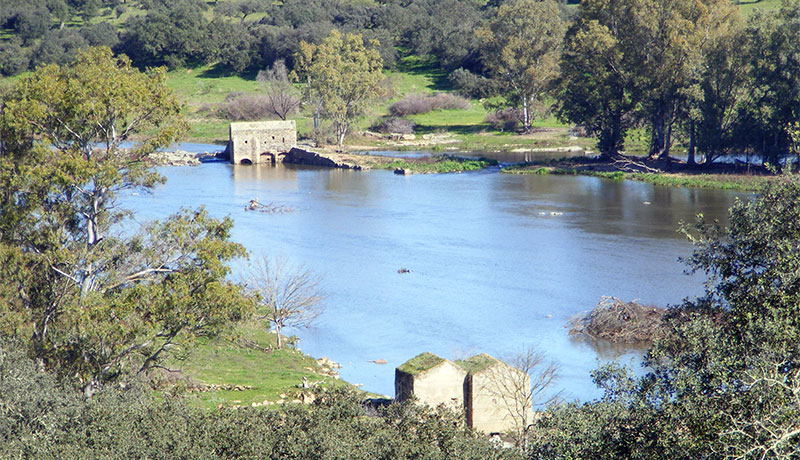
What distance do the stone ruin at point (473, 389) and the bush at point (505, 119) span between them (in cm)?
6884

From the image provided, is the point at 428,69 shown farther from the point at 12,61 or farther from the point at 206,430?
the point at 206,430

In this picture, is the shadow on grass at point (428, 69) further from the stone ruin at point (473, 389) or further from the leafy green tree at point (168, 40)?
the stone ruin at point (473, 389)

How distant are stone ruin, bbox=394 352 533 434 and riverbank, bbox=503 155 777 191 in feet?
122

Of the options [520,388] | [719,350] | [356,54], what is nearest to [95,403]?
[520,388]

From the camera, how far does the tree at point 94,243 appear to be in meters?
21.6

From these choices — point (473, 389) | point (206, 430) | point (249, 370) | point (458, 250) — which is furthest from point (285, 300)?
point (206, 430)

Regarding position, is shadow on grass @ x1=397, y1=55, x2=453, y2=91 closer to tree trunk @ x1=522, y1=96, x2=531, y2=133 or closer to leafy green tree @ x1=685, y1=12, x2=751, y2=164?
tree trunk @ x1=522, y1=96, x2=531, y2=133

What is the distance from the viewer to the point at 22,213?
23.2 meters

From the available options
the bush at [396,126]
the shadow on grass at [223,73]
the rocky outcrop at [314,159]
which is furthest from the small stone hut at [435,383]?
the shadow on grass at [223,73]

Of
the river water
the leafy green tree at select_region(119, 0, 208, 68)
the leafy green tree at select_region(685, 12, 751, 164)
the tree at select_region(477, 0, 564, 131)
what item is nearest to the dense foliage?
the river water

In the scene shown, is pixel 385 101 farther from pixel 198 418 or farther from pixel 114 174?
pixel 198 418

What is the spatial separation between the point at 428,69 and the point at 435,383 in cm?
8987

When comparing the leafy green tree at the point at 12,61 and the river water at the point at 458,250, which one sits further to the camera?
the leafy green tree at the point at 12,61

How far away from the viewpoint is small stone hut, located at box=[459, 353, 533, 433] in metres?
22.8
